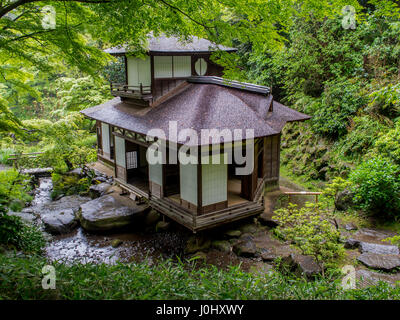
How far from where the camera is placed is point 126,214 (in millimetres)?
12875

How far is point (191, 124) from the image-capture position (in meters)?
10.5

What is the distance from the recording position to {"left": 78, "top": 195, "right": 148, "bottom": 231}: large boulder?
500 inches

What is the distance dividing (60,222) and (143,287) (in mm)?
9996

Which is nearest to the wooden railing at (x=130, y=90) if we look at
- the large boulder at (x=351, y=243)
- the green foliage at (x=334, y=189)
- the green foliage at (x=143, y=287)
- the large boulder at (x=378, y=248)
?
the green foliage at (x=334, y=189)

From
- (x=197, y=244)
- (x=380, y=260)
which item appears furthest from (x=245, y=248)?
(x=380, y=260)

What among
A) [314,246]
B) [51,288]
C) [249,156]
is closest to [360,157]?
[249,156]

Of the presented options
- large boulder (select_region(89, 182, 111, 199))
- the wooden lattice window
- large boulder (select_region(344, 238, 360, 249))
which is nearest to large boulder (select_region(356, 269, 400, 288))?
large boulder (select_region(344, 238, 360, 249))

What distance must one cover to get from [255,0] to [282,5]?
23.3 inches

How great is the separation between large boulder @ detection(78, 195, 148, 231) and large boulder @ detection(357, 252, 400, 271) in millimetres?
8371

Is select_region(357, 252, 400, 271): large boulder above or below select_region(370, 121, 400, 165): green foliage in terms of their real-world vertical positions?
below

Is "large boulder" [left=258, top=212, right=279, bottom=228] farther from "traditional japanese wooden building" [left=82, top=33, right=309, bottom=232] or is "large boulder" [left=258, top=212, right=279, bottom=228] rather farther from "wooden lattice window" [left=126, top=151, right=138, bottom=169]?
"wooden lattice window" [left=126, top=151, right=138, bottom=169]

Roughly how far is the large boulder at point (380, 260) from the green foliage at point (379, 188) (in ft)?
8.20

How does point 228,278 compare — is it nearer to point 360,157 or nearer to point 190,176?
Answer: point 190,176

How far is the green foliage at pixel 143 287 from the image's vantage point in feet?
14.0
